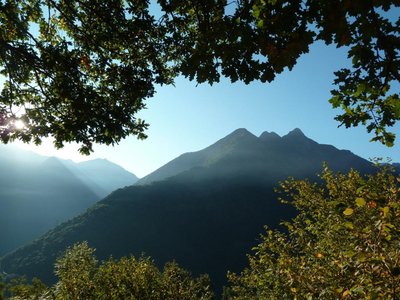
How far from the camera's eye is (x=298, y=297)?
15.0ft

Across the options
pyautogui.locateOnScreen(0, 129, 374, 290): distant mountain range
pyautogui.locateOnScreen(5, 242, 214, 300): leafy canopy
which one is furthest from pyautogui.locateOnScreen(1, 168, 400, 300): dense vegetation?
pyautogui.locateOnScreen(0, 129, 374, 290): distant mountain range

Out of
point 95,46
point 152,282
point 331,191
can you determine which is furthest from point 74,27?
point 152,282

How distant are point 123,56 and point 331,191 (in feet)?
25.4

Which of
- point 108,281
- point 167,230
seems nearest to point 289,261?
point 108,281

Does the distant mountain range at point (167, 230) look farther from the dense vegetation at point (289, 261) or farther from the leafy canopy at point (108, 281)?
the dense vegetation at point (289, 261)

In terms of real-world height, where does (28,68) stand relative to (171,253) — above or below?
above

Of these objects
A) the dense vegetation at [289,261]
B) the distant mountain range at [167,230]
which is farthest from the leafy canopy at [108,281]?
the distant mountain range at [167,230]

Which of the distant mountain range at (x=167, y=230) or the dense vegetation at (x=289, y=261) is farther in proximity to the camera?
the distant mountain range at (x=167, y=230)

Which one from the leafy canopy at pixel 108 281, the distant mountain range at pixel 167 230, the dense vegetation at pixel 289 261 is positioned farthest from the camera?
the distant mountain range at pixel 167 230

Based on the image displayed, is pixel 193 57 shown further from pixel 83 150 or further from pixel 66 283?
pixel 66 283

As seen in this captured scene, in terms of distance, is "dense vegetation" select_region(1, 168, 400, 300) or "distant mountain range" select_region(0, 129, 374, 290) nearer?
"dense vegetation" select_region(1, 168, 400, 300)

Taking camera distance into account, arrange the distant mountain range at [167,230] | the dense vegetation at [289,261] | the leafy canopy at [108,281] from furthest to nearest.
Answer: the distant mountain range at [167,230] → the leafy canopy at [108,281] → the dense vegetation at [289,261]

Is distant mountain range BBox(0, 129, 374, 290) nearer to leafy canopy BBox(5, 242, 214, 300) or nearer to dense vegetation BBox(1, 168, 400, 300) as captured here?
leafy canopy BBox(5, 242, 214, 300)

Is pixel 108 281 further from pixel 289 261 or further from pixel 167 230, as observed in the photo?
pixel 167 230
